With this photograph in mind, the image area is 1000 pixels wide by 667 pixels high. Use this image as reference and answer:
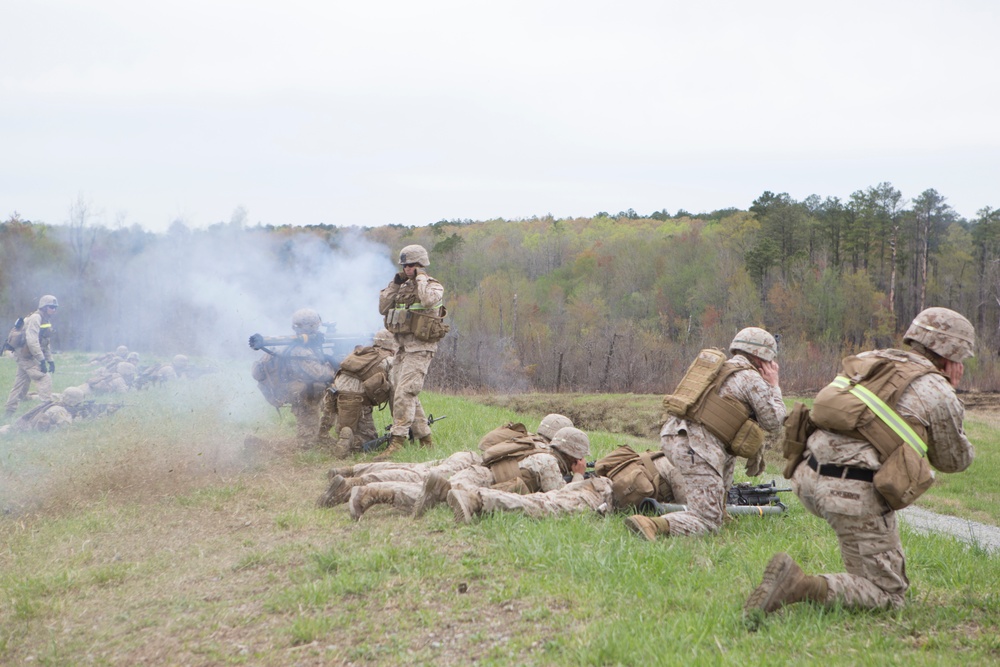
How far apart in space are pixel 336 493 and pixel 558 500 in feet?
7.03

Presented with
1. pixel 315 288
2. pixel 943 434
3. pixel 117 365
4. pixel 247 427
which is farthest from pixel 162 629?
pixel 117 365

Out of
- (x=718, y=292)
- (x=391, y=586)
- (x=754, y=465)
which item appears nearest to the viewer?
(x=391, y=586)

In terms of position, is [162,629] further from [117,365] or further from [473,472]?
[117,365]

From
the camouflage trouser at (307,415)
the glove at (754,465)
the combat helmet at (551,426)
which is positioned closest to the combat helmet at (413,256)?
the camouflage trouser at (307,415)

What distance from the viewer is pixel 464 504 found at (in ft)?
22.6

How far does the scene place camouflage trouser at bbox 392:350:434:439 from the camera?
10797 mm

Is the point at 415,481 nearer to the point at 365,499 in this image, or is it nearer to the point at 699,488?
the point at 365,499

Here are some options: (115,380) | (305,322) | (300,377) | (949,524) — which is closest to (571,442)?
(300,377)

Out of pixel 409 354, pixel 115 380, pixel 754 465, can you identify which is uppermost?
pixel 409 354

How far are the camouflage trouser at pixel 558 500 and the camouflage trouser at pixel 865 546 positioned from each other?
8.85 feet

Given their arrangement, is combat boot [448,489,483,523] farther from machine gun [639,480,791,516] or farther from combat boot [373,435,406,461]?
combat boot [373,435,406,461]

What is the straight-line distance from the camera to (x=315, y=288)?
17406 millimetres

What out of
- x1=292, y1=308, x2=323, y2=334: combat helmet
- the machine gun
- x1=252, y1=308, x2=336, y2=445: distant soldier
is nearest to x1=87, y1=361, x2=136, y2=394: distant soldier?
x1=252, y1=308, x2=336, y2=445: distant soldier

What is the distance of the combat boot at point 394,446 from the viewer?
10.5m
